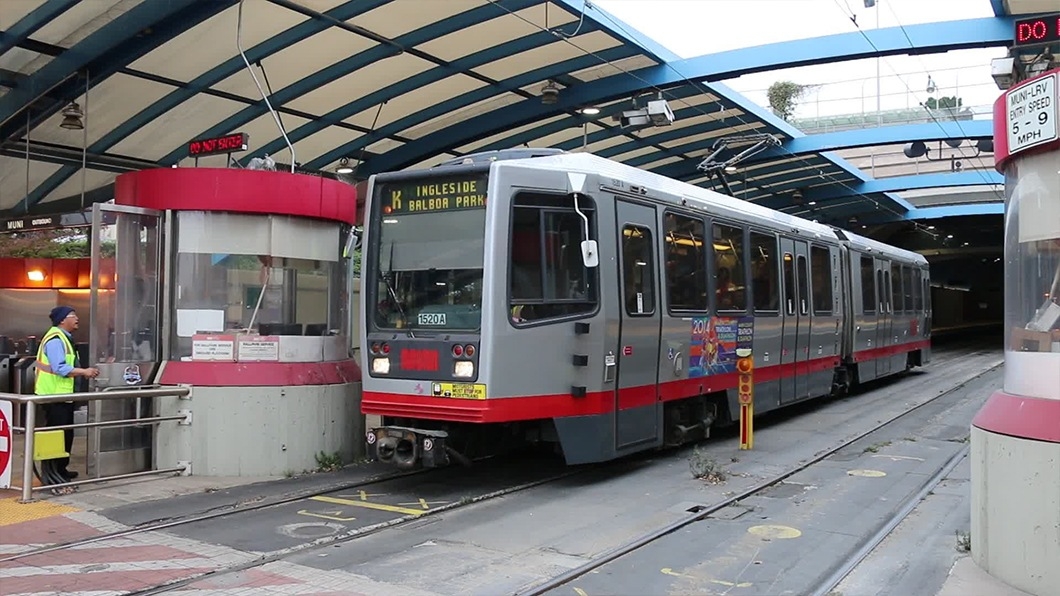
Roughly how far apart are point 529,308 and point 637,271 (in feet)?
5.54

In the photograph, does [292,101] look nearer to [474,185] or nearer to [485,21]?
[485,21]

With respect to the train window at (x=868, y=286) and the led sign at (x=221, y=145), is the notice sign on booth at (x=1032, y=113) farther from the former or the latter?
the train window at (x=868, y=286)

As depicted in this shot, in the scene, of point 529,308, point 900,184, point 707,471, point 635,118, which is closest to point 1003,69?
point 635,118

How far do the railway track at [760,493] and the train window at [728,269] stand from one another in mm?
2291

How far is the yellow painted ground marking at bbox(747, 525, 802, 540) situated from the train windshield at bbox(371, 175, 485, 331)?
3108 mm

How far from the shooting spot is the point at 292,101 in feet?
50.9

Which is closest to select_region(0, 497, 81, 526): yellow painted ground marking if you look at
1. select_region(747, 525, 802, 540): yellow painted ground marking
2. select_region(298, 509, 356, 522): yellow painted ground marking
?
select_region(298, 509, 356, 522): yellow painted ground marking

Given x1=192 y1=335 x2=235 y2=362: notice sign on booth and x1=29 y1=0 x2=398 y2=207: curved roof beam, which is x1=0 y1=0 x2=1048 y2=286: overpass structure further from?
x1=192 y1=335 x2=235 y2=362: notice sign on booth

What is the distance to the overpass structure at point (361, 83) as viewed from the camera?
489 inches

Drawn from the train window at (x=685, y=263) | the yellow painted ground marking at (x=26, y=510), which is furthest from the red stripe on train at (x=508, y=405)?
the yellow painted ground marking at (x=26, y=510)

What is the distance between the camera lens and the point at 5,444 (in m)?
8.47

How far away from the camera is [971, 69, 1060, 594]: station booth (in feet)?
17.8

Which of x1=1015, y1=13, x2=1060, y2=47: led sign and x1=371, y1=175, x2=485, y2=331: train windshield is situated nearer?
x1=371, y1=175, x2=485, y2=331: train windshield

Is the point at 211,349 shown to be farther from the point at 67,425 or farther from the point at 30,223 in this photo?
the point at 30,223
